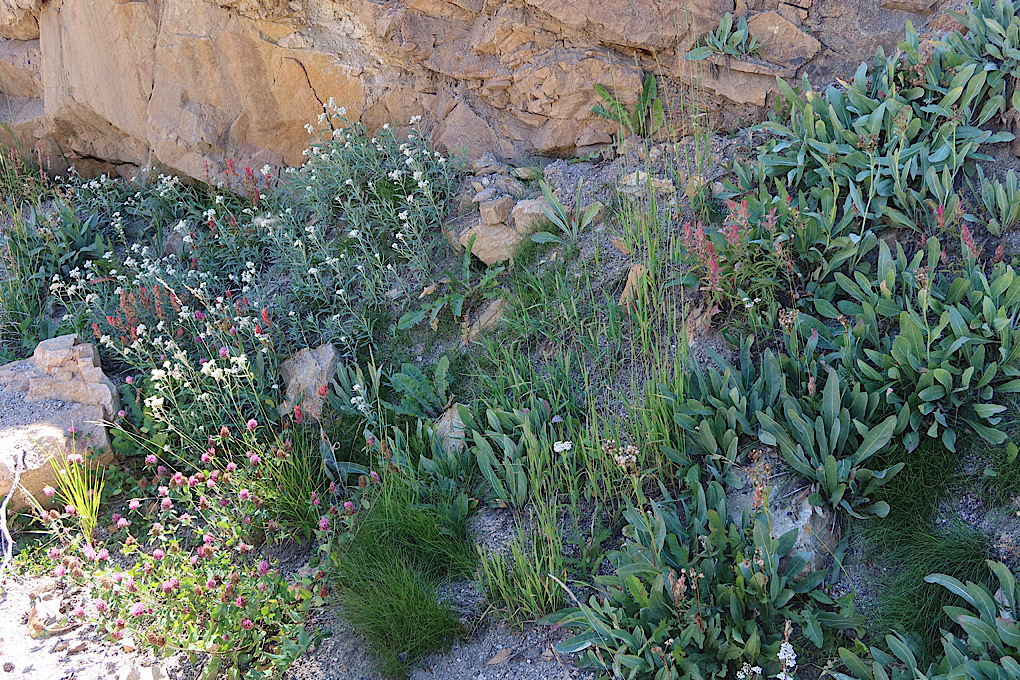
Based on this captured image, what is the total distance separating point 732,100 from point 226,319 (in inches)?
128

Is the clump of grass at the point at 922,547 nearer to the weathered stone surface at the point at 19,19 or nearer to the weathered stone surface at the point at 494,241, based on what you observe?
the weathered stone surface at the point at 494,241

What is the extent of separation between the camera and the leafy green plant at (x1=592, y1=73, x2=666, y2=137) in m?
4.71

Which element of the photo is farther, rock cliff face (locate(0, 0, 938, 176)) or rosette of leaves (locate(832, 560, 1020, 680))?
rock cliff face (locate(0, 0, 938, 176))

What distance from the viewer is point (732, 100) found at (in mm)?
4543

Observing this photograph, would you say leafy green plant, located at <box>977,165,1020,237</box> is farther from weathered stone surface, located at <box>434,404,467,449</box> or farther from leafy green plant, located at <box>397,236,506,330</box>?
weathered stone surface, located at <box>434,404,467,449</box>

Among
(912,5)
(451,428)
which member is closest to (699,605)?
(451,428)

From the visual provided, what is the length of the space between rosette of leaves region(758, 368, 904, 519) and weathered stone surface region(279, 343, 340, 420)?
237cm

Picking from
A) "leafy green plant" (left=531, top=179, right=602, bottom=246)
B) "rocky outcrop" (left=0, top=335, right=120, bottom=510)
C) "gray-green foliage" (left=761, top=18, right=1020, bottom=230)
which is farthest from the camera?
"leafy green plant" (left=531, top=179, right=602, bottom=246)

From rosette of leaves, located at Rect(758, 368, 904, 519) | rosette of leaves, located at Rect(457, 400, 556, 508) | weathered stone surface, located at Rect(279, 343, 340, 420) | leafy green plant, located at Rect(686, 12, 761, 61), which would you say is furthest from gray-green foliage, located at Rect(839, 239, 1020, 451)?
weathered stone surface, located at Rect(279, 343, 340, 420)

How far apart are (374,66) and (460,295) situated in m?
2.16

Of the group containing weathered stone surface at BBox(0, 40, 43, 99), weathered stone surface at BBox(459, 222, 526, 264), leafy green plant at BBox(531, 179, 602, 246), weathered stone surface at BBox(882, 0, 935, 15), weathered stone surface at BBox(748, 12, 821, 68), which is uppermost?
weathered stone surface at BBox(882, 0, 935, 15)

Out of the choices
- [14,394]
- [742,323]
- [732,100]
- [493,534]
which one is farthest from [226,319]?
[732,100]

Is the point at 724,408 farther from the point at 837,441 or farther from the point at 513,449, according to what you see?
the point at 513,449

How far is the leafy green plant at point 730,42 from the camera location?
14.5ft
